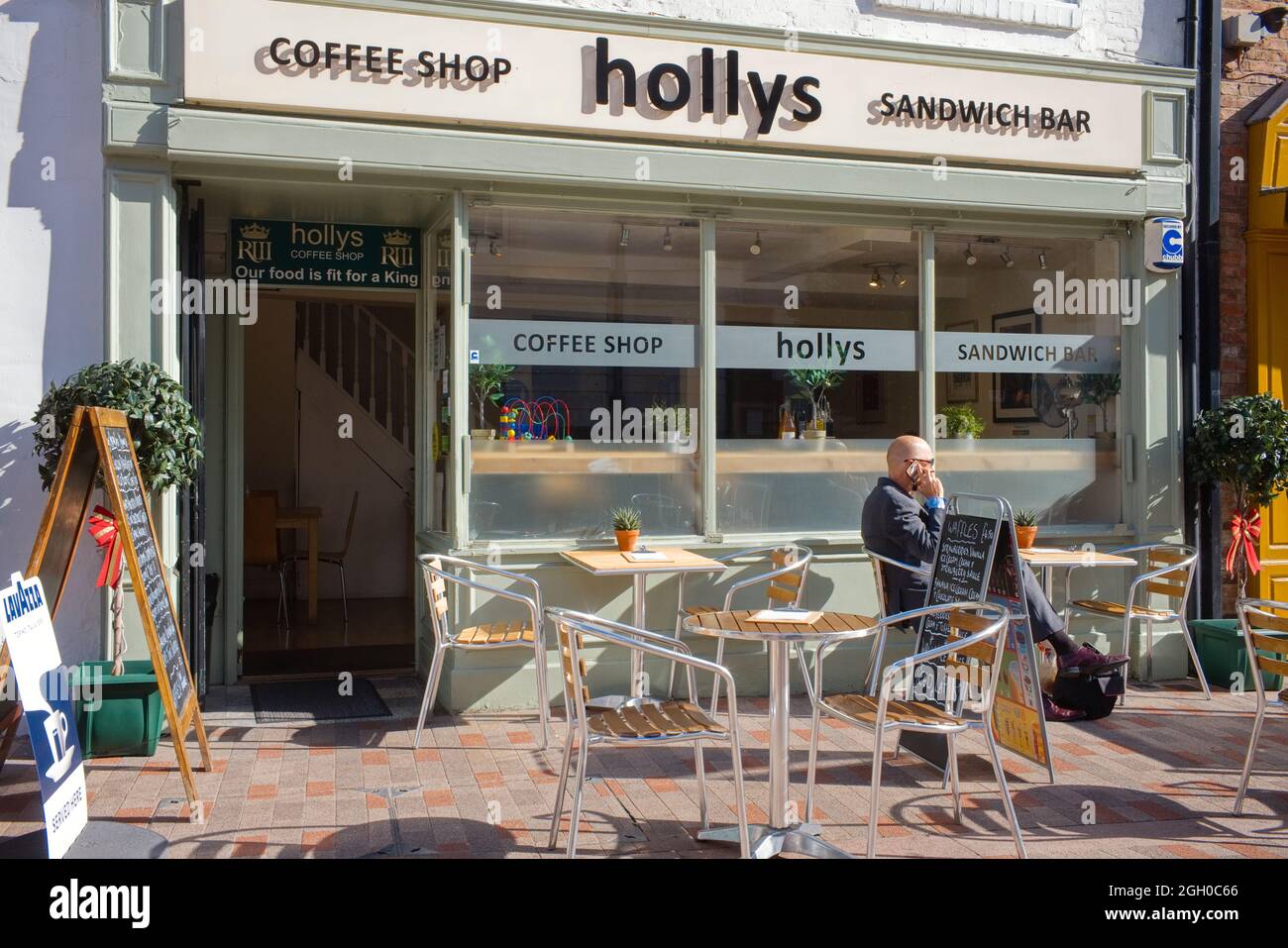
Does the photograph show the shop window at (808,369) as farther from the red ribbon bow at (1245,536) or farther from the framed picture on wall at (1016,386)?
the red ribbon bow at (1245,536)

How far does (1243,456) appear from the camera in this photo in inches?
288

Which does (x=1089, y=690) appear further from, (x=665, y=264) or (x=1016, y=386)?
(x=665, y=264)

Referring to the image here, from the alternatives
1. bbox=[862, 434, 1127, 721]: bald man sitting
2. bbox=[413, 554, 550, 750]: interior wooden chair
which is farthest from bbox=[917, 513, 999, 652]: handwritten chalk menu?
bbox=[413, 554, 550, 750]: interior wooden chair

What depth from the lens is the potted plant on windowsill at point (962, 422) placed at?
24.4ft

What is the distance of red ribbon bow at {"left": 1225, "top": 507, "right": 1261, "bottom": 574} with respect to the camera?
24.9 feet

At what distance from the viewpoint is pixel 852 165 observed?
6.99m

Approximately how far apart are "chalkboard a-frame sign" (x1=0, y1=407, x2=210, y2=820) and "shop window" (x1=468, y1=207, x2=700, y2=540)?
6.40 ft

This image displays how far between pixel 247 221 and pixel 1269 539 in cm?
699

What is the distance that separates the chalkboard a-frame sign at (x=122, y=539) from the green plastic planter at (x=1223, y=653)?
597cm

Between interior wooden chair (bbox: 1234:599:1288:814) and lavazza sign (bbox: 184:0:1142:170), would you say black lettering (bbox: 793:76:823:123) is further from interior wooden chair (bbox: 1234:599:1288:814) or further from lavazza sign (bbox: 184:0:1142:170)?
interior wooden chair (bbox: 1234:599:1288:814)

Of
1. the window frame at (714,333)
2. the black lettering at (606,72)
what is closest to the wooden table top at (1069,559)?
the window frame at (714,333)

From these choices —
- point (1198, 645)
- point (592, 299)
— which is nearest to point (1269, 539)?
point (1198, 645)

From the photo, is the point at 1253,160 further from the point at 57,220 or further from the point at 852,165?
the point at 57,220

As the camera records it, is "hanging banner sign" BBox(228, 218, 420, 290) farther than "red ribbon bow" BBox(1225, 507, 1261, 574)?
No
